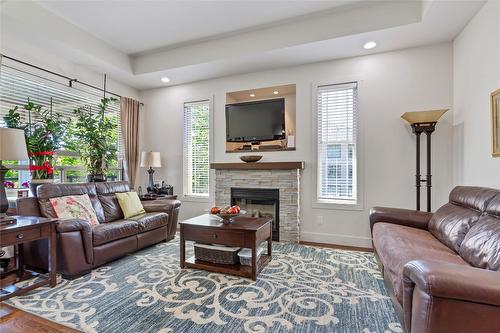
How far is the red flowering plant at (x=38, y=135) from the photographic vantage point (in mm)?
2973

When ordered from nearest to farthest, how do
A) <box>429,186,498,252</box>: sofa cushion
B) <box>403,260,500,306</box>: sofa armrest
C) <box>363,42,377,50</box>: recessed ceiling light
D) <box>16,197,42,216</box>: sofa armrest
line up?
<box>403,260,500,306</box>: sofa armrest → <box>429,186,498,252</box>: sofa cushion → <box>16,197,42,216</box>: sofa armrest → <box>363,42,377,50</box>: recessed ceiling light

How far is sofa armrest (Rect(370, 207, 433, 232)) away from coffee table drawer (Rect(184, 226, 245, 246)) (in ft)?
5.00

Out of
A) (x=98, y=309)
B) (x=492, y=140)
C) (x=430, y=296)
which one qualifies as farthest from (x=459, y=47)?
(x=98, y=309)

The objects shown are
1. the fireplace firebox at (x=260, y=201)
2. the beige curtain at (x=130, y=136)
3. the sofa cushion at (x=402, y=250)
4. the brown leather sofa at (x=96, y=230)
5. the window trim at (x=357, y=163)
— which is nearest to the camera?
the sofa cushion at (x=402, y=250)

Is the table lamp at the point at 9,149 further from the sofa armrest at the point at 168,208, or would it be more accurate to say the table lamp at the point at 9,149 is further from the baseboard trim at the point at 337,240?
the baseboard trim at the point at 337,240

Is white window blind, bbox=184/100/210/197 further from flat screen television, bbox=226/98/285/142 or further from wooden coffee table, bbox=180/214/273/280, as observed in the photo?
wooden coffee table, bbox=180/214/273/280

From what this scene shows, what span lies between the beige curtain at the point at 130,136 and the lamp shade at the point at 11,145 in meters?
2.35

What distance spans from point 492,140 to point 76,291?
410cm

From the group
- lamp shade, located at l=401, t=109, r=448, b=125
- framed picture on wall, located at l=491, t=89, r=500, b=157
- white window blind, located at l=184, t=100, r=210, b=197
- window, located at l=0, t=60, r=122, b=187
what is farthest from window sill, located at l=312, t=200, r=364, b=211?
window, located at l=0, t=60, r=122, b=187

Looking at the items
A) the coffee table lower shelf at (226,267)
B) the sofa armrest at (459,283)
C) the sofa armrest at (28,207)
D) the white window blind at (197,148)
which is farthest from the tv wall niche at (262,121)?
the sofa armrest at (459,283)

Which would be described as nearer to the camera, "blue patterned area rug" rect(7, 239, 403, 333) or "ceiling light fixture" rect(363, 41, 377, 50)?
"blue patterned area rug" rect(7, 239, 403, 333)

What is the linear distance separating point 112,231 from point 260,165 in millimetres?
2194

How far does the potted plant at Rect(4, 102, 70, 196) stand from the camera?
2943 millimetres

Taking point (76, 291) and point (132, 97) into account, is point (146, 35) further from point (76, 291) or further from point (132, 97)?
point (76, 291)
